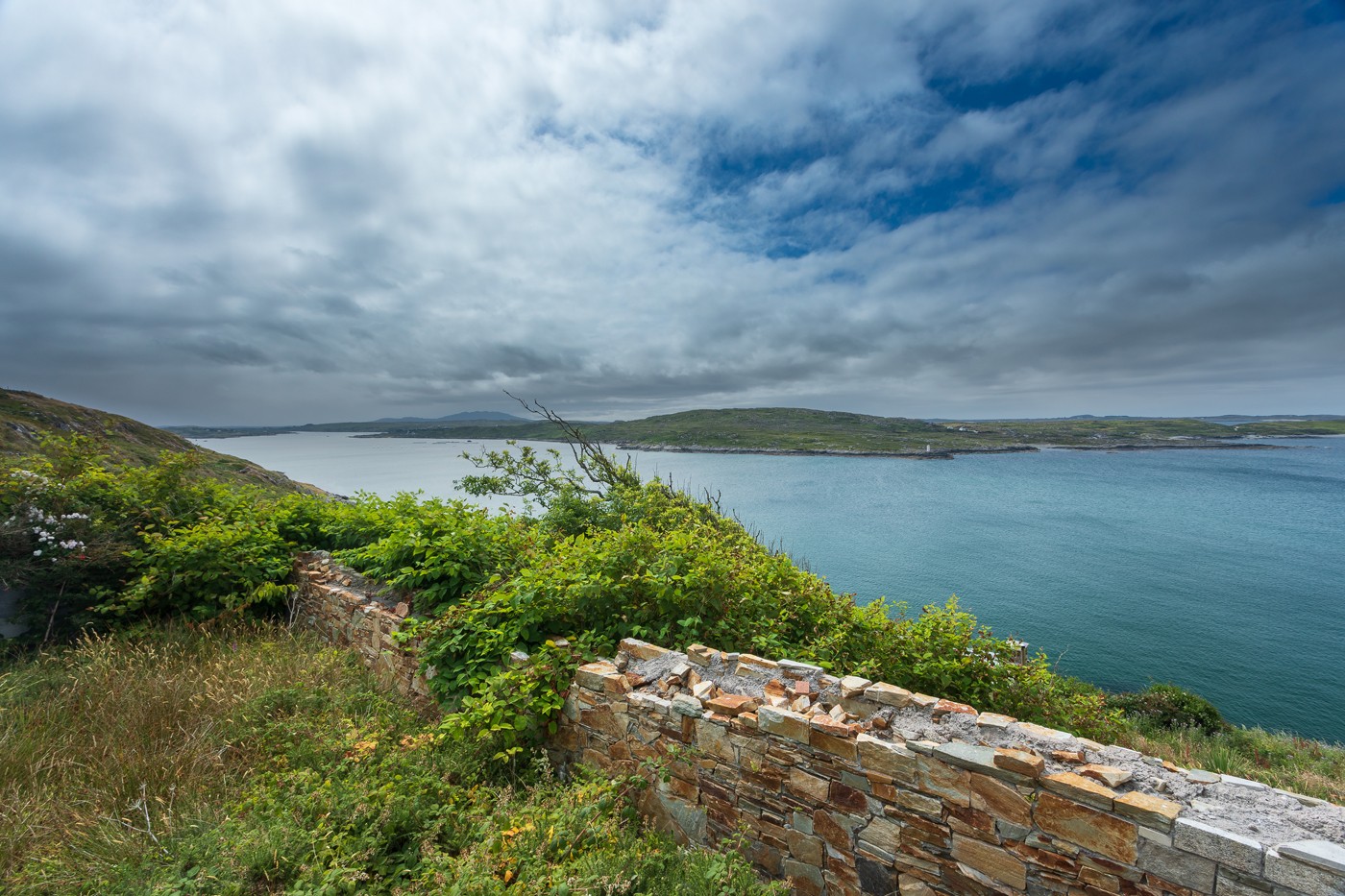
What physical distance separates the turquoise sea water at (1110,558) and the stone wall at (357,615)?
533 inches

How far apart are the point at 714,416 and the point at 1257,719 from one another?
4842 inches

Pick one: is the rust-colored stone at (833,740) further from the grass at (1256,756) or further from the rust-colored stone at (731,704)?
the grass at (1256,756)

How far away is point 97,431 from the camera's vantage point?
28.8 meters

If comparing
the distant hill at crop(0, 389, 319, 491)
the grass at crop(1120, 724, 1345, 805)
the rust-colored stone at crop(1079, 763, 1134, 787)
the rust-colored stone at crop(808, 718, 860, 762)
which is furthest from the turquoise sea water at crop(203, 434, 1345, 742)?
the rust-colored stone at crop(808, 718, 860, 762)

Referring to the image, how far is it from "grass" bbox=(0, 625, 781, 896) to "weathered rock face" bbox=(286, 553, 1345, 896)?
0.41 meters

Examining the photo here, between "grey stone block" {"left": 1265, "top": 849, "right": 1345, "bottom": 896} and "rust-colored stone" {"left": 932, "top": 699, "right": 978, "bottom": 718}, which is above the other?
"grey stone block" {"left": 1265, "top": 849, "right": 1345, "bottom": 896}

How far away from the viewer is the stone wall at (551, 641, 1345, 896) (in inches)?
108

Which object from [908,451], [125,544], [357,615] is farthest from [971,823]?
[908,451]

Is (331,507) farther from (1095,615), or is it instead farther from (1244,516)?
(1244,516)

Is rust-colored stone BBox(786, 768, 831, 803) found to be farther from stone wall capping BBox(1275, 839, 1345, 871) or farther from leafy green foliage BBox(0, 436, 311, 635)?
leafy green foliage BBox(0, 436, 311, 635)

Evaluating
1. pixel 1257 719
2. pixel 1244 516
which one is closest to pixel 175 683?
pixel 1257 719

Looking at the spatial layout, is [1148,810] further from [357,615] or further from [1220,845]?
[357,615]

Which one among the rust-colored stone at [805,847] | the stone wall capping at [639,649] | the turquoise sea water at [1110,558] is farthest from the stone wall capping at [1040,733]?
the turquoise sea water at [1110,558]

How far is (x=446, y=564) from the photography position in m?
6.26
